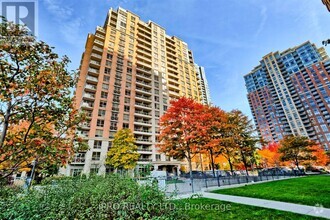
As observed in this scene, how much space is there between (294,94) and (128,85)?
98.0m

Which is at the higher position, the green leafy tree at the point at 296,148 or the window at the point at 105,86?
the window at the point at 105,86

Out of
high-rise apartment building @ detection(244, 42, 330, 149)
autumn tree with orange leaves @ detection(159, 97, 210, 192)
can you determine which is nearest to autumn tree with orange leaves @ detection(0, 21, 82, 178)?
autumn tree with orange leaves @ detection(159, 97, 210, 192)

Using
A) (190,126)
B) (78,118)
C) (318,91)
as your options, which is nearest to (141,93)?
(190,126)

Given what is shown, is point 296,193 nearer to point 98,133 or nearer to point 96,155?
point 96,155

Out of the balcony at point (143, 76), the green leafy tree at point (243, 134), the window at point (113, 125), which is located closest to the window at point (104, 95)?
the window at point (113, 125)

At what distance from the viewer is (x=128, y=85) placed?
139ft

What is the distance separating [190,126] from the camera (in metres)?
18.9

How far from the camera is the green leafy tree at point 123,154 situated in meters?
28.4

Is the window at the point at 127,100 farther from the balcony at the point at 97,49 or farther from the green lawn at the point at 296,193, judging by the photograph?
the green lawn at the point at 296,193

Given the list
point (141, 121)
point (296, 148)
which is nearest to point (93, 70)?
point (141, 121)

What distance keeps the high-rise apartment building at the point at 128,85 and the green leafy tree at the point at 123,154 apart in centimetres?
227

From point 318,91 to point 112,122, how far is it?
334 ft

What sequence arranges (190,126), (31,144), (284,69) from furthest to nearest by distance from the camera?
(284,69) → (190,126) → (31,144)

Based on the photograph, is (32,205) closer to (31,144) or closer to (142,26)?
(31,144)
